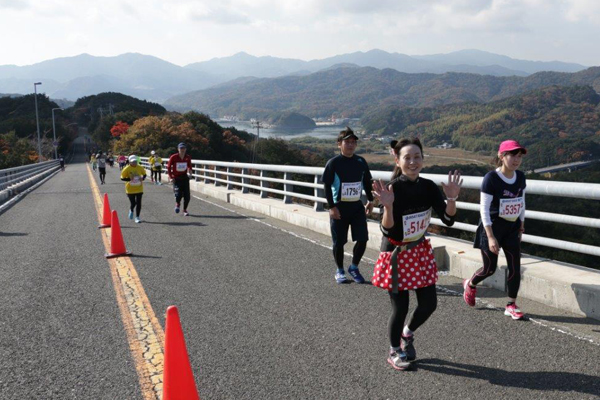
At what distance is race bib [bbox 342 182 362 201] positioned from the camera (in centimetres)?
622

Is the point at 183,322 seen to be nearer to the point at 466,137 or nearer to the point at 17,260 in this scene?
the point at 17,260

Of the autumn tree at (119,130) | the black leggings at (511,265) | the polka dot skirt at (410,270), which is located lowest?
the black leggings at (511,265)

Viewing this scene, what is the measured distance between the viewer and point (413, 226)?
3717mm

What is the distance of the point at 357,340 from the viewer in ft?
14.1

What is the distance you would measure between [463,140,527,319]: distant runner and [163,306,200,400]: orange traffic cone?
2914 mm

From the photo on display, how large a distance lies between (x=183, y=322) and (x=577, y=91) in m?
200

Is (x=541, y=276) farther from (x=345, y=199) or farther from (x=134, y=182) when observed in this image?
(x=134, y=182)

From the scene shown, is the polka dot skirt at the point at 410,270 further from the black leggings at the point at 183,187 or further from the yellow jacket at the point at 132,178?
the black leggings at the point at 183,187

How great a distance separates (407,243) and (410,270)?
0.19 metres

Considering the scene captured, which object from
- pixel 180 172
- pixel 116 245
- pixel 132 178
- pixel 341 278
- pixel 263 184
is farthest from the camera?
pixel 263 184

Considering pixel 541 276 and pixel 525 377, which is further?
pixel 541 276

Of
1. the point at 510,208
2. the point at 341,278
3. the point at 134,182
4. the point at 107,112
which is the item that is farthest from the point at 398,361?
the point at 107,112

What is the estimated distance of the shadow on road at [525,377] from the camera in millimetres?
3369

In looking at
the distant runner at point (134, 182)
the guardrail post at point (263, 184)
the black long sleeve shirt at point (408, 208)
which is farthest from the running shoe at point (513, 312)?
the guardrail post at point (263, 184)
